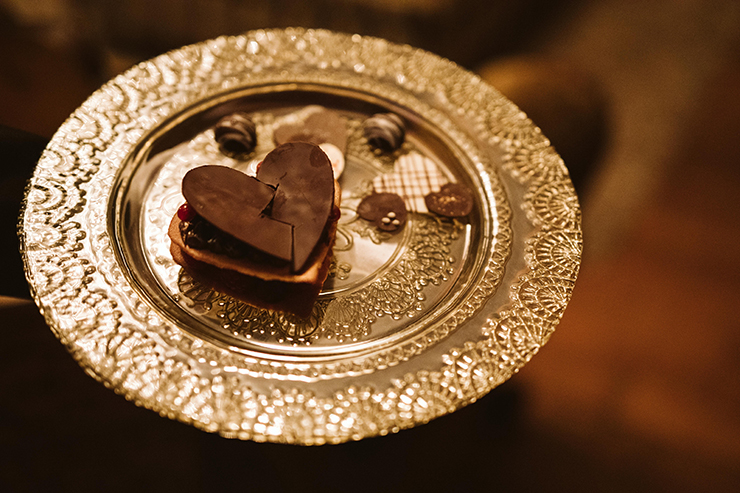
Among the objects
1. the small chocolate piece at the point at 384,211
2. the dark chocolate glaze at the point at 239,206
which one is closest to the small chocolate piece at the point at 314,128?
the small chocolate piece at the point at 384,211

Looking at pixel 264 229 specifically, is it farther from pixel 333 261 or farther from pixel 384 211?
pixel 384 211

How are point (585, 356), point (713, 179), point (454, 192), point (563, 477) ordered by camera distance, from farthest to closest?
point (713, 179) → point (585, 356) → point (563, 477) → point (454, 192)

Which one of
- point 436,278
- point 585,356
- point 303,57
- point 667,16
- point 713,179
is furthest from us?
point 667,16

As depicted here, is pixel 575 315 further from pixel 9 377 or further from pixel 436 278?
pixel 9 377

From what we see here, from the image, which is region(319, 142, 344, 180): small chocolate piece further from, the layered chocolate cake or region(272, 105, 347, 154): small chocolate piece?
the layered chocolate cake

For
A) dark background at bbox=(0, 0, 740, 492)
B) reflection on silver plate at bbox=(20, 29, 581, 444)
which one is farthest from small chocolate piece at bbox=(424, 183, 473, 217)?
dark background at bbox=(0, 0, 740, 492)

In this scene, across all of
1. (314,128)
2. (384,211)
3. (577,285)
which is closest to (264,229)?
(384,211)

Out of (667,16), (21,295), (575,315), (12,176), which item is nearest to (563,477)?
(575,315)
